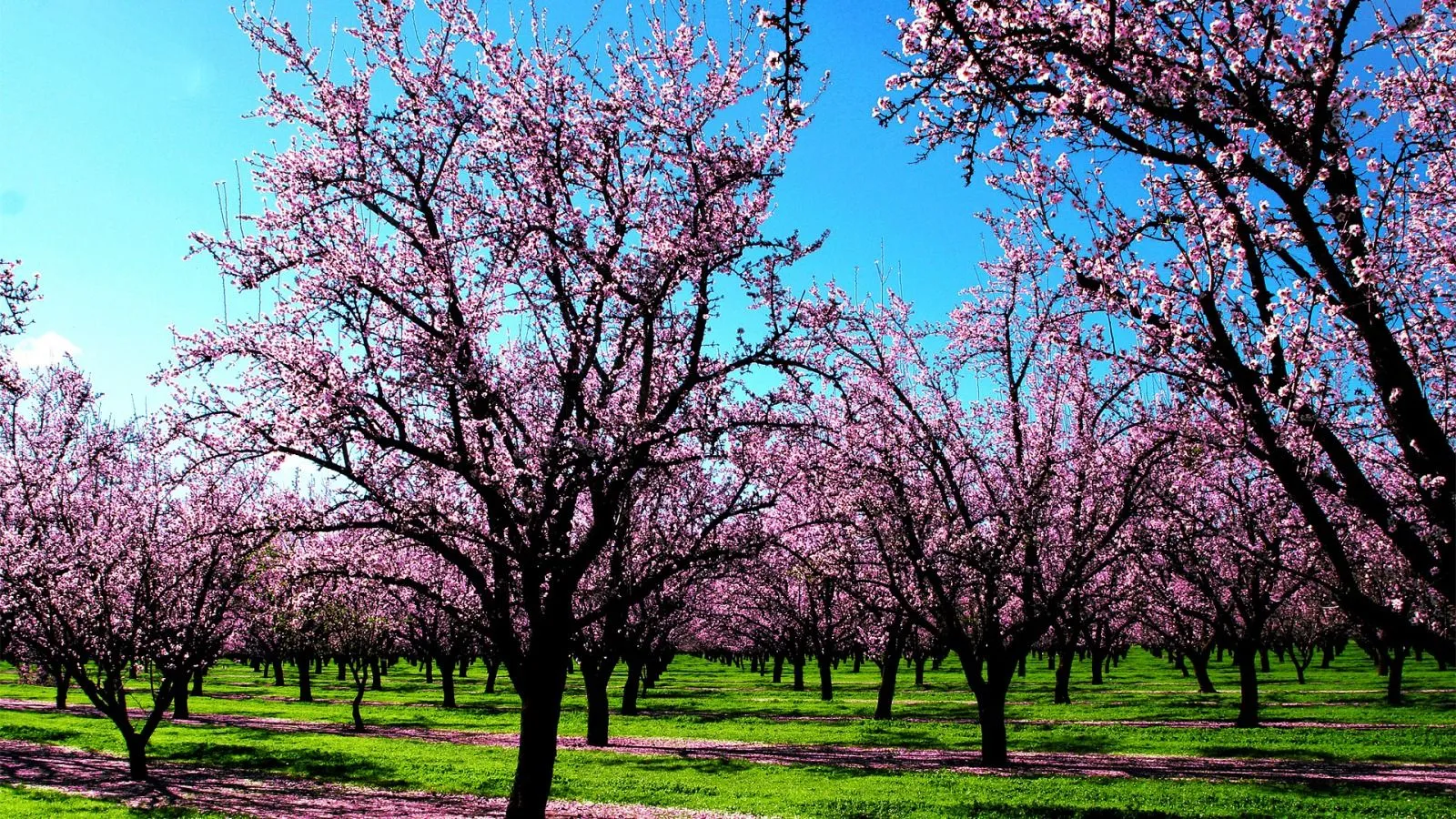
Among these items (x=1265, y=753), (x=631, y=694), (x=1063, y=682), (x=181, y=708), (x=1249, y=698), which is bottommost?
(x=181, y=708)

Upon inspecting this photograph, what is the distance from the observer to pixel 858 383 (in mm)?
22281

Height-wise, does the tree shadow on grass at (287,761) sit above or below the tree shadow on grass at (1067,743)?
below

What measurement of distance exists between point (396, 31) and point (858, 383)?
42.1ft

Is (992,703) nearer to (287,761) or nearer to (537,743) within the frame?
(537,743)

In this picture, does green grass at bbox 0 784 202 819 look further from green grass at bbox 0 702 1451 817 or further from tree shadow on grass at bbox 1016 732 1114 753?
tree shadow on grass at bbox 1016 732 1114 753

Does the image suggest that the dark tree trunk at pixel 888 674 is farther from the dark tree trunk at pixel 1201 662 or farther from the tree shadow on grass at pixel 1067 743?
the dark tree trunk at pixel 1201 662

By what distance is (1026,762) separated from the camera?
23.6m

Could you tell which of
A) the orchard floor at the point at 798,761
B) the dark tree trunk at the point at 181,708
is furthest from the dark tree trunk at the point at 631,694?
the dark tree trunk at the point at 181,708

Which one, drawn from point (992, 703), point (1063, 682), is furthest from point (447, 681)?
point (992, 703)

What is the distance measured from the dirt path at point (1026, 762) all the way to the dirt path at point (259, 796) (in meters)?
7.74

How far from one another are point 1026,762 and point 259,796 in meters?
18.4

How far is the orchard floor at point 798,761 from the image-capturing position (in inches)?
697

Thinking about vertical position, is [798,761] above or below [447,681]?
above

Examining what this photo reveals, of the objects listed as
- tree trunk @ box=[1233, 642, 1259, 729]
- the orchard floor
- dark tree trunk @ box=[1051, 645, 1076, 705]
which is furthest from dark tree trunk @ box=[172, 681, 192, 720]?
tree trunk @ box=[1233, 642, 1259, 729]
